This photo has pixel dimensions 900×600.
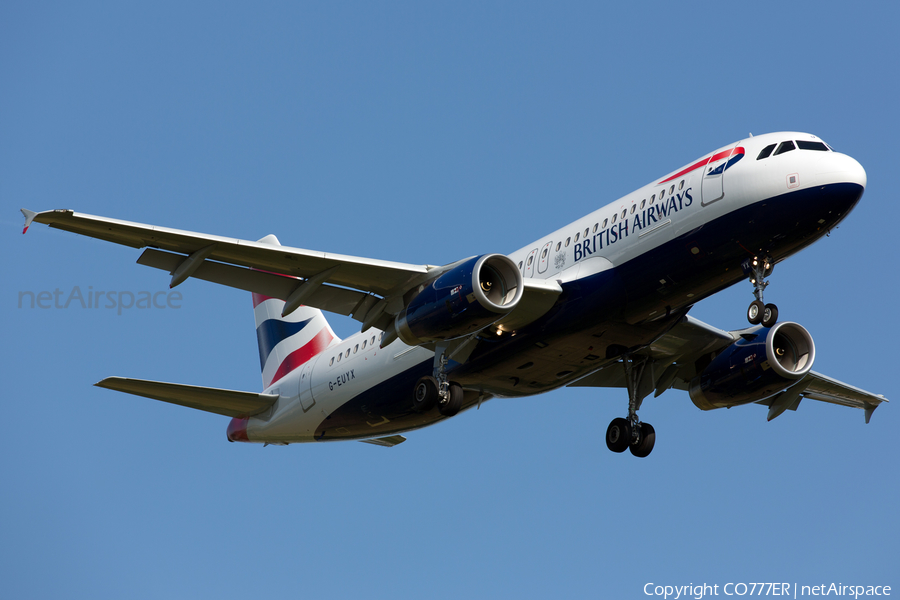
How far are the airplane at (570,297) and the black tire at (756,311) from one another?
0.02 meters

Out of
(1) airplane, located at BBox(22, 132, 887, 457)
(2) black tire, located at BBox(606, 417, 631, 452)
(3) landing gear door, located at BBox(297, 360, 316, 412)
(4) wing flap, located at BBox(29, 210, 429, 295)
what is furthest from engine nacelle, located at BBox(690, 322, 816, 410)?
(3) landing gear door, located at BBox(297, 360, 316, 412)

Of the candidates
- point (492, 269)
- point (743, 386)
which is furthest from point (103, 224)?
point (743, 386)

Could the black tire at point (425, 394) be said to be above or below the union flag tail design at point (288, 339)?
below

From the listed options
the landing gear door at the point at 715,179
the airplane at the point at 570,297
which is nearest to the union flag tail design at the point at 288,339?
the airplane at the point at 570,297

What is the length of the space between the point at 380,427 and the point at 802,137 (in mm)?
14315

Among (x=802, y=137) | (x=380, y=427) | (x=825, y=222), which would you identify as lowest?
(x=380, y=427)

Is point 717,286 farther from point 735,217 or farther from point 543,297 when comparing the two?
point 543,297

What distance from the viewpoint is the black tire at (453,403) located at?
26.2 meters

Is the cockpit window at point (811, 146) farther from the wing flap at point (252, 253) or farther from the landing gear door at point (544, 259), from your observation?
the wing flap at point (252, 253)

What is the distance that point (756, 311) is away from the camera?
2323 centimetres

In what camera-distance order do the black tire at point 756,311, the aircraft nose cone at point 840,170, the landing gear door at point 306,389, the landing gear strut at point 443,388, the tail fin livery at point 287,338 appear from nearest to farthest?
1. the aircraft nose cone at point 840,170
2. the black tire at point 756,311
3. the landing gear strut at point 443,388
4. the landing gear door at point 306,389
5. the tail fin livery at point 287,338

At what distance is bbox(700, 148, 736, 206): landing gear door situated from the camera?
23047 mm

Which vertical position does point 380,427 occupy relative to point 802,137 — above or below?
below

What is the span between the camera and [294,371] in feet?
108
